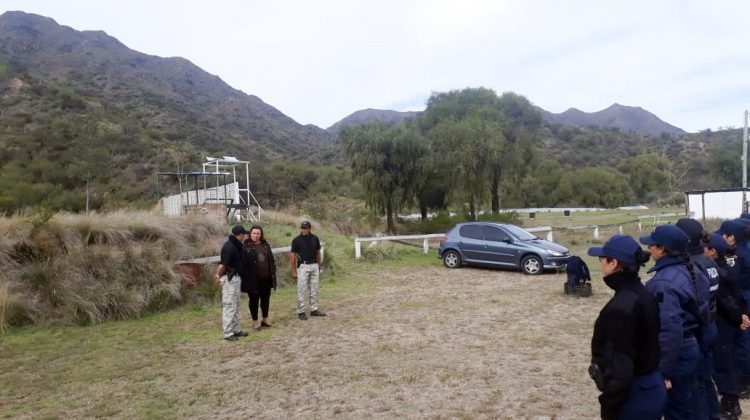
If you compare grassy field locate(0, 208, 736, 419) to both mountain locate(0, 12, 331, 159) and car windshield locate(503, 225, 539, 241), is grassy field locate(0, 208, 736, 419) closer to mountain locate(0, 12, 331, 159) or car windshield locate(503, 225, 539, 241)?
car windshield locate(503, 225, 539, 241)

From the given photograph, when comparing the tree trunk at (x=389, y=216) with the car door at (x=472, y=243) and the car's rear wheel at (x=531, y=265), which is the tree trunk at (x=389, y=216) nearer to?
the car door at (x=472, y=243)

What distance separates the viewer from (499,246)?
14.4 meters

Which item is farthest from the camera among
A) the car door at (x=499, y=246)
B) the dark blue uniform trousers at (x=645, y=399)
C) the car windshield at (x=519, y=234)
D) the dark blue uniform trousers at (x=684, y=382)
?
the car windshield at (x=519, y=234)

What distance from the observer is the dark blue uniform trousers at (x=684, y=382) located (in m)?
3.48

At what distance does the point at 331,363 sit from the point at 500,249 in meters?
8.93

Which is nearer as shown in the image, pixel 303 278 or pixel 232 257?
pixel 232 257

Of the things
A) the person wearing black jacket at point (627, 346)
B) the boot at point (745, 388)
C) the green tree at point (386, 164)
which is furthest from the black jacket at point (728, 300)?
the green tree at point (386, 164)

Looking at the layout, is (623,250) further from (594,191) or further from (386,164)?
(594,191)

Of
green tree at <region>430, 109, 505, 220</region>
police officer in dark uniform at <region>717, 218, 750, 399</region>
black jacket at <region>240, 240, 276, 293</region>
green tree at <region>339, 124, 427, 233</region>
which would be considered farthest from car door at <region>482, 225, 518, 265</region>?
green tree at <region>339, 124, 427, 233</region>

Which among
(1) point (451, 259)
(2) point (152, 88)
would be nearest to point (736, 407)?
(1) point (451, 259)

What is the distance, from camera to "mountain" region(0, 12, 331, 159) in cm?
5716

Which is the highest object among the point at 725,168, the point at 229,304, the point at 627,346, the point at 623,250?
the point at 725,168

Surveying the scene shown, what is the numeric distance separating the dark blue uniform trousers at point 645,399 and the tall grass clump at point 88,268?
8.56 m

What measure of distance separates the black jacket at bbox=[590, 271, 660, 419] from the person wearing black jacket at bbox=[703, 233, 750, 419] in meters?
2.31
